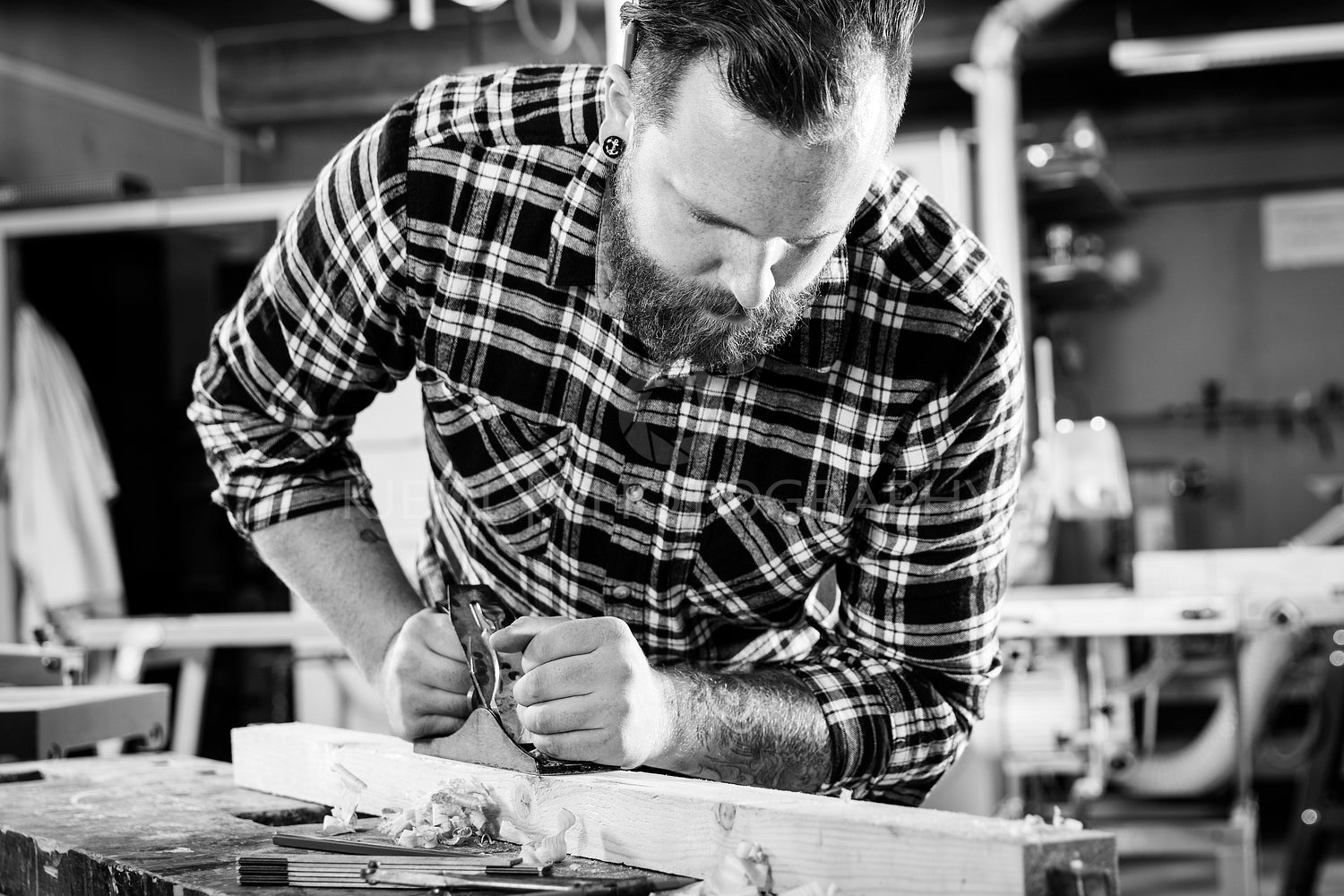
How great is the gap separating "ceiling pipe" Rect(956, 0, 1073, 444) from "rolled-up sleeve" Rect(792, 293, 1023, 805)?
2.86 metres

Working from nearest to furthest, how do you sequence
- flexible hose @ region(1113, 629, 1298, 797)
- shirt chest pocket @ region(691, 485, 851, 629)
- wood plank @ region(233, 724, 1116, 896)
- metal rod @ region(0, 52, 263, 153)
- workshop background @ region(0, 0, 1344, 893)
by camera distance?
wood plank @ region(233, 724, 1116, 896) → shirt chest pocket @ region(691, 485, 851, 629) → workshop background @ region(0, 0, 1344, 893) → flexible hose @ region(1113, 629, 1298, 797) → metal rod @ region(0, 52, 263, 153)

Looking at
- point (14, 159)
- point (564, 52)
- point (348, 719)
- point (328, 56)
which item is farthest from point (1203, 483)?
point (14, 159)

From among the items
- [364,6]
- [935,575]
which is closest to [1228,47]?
[364,6]

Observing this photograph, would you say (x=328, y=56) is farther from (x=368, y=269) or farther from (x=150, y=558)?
(x=368, y=269)

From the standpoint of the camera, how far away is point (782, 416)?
4.36ft

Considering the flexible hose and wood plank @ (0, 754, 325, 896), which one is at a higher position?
wood plank @ (0, 754, 325, 896)

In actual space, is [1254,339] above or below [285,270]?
above

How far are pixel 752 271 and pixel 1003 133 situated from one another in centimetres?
335

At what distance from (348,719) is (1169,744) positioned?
3.35 m

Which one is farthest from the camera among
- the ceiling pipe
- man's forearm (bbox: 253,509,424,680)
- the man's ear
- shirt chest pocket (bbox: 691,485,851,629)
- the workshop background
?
the ceiling pipe

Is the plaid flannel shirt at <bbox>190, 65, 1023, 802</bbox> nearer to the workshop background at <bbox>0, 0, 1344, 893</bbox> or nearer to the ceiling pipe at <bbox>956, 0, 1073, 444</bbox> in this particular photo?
the workshop background at <bbox>0, 0, 1344, 893</bbox>

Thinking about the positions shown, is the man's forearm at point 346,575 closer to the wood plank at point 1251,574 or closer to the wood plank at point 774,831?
the wood plank at point 774,831


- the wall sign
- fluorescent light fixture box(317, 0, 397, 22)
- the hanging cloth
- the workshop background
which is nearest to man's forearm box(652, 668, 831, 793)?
the workshop background

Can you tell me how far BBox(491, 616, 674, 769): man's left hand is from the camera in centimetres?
109
